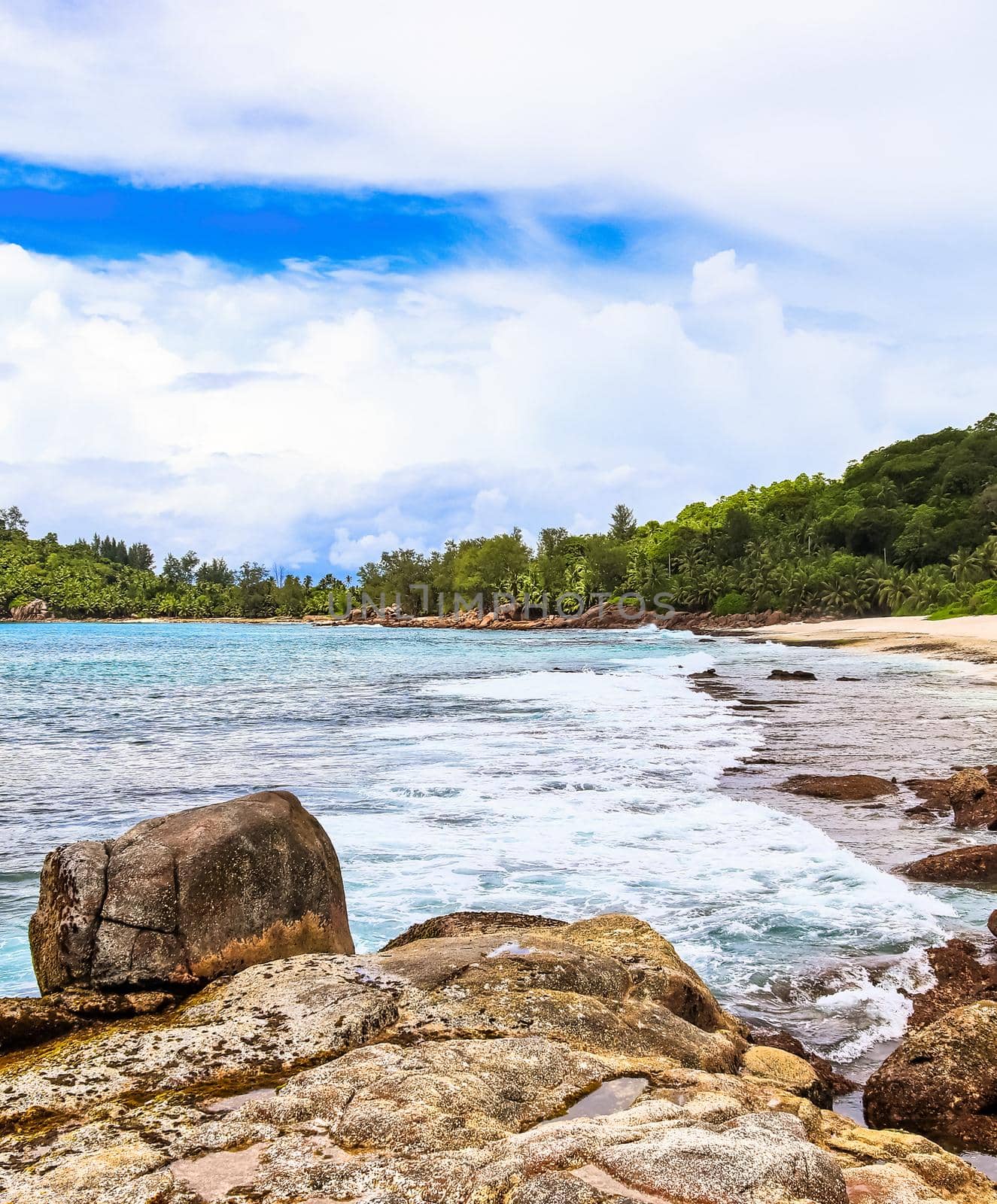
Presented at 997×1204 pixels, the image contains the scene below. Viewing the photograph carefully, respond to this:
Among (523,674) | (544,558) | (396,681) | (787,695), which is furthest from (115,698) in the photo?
(544,558)

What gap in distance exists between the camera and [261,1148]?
301 cm

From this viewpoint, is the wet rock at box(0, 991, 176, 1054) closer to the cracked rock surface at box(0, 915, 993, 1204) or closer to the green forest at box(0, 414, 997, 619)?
the cracked rock surface at box(0, 915, 993, 1204)

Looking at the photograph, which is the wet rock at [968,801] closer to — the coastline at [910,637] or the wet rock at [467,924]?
the wet rock at [467,924]

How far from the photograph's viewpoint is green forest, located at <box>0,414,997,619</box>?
8788cm

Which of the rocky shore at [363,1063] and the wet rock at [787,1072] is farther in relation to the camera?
the wet rock at [787,1072]

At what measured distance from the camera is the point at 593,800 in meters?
13.6

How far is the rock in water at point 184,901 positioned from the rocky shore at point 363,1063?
0.01 meters

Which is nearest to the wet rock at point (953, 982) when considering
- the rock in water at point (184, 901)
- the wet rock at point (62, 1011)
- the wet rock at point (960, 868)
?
the wet rock at point (960, 868)

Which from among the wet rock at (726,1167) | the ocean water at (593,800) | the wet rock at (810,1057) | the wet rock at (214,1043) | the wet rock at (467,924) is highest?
the wet rock at (726,1167)

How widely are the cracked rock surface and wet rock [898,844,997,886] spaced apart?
5338 millimetres

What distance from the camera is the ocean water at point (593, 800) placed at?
311 inches

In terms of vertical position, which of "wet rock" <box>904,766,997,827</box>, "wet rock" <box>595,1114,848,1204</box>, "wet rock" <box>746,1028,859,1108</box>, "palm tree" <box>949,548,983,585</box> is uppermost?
"palm tree" <box>949,548,983,585</box>

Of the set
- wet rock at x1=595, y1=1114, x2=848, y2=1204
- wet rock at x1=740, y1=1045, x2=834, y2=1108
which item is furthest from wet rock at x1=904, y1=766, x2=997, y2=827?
wet rock at x1=595, y1=1114, x2=848, y2=1204

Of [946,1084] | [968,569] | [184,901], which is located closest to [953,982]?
[946,1084]
